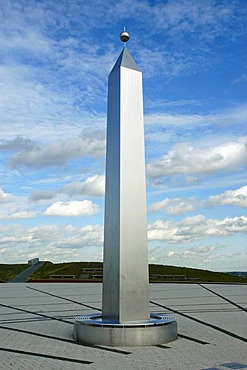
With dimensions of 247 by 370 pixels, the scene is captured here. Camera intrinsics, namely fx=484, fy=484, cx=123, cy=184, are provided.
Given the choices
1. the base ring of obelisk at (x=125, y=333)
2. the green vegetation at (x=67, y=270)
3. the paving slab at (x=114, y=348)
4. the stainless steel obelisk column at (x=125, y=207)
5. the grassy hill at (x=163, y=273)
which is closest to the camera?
the paving slab at (x=114, y=348)

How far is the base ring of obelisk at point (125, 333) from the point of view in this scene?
972 centimetres

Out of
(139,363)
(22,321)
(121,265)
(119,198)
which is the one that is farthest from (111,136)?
(22,321)

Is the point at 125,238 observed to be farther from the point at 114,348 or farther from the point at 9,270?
the point at 9,270

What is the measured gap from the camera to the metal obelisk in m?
9.91

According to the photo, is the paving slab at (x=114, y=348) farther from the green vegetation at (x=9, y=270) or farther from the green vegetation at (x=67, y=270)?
the green vegetation at (x=9, y=270)

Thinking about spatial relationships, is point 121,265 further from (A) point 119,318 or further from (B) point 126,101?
(B) point 126,101

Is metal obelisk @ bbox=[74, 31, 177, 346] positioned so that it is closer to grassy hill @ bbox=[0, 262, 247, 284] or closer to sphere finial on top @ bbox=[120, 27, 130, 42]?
sphere finial on top @ bbox=[120, 27, 130, 42]

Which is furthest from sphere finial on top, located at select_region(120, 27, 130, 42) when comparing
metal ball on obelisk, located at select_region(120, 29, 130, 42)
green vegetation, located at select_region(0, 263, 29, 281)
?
green vegetation, located at select_region(0, 263, 29, 281)

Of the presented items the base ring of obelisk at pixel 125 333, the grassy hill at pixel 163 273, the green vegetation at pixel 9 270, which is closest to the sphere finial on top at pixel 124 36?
the base ring of obelisk at pixel 125 333

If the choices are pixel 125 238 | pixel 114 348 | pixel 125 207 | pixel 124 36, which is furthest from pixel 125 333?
pixel 124 36

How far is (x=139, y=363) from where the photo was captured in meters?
8.20

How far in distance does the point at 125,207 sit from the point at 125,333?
2662mm

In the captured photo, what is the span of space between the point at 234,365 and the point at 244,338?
3.04 meters

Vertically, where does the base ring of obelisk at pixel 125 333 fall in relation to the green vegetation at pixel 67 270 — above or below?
below
